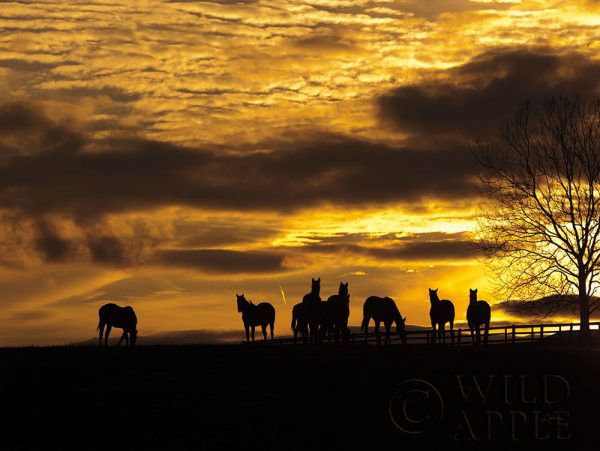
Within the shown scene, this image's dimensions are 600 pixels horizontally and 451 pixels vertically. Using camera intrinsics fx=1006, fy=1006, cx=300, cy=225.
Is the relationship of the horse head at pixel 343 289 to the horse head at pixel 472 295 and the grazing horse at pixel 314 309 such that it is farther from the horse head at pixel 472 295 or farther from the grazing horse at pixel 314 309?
the horse head at pixel 472 295

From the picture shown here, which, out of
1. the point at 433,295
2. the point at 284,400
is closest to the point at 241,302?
the point at 433,295

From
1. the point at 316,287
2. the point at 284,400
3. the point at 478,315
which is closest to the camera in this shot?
the point at 284,400

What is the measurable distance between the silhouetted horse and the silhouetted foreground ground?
285 inches

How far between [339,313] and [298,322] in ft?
13.1

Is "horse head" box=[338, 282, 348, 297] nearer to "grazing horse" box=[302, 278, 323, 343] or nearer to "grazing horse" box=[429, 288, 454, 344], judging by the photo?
"grazing horse" box=[302, 278, 323, 343]

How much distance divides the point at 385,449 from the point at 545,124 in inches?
1605

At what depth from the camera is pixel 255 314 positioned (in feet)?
168

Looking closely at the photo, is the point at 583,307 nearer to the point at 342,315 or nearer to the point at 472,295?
the point at 472,295

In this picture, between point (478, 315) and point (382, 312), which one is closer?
point (382, 312)

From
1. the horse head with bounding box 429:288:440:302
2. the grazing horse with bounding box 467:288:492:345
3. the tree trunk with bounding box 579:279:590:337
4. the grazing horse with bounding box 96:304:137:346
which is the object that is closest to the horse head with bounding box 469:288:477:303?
the grazing horse with bounding box 467:288:492:345

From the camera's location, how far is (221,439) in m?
28.5

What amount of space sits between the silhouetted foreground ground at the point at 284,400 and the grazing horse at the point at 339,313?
20.3 feet

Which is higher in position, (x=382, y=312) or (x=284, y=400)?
(x=382, y=312)

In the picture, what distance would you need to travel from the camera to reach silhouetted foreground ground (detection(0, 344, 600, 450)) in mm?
29391
